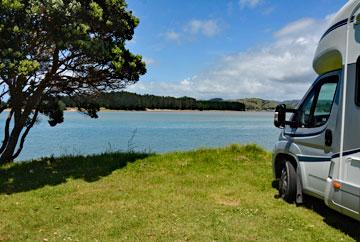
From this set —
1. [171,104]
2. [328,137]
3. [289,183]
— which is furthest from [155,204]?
[171,104]

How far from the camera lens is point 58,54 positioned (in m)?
11.5

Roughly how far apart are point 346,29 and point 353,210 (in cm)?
255

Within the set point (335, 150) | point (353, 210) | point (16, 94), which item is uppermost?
point (16, 94)

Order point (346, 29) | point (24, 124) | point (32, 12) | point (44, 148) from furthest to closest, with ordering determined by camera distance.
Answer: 1. point (44, 148)
2. point (24, 124)
3. point (32, 12)
4. point (346, 29)

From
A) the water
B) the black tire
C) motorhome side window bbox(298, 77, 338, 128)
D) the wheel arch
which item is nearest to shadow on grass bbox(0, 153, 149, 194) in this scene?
the water

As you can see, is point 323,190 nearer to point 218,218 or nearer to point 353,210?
point 353,210

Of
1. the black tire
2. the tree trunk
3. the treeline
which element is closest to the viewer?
the black tire

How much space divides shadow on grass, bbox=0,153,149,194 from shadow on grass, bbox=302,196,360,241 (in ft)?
17.1

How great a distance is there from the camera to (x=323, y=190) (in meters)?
6.56

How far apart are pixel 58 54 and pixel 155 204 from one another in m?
5.87

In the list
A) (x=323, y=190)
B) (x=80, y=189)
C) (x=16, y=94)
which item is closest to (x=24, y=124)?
(x=16, y=94)

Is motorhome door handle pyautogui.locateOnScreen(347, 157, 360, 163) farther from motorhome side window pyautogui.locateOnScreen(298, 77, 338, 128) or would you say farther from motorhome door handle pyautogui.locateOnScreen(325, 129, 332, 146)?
motorhome side window pyautogui.locateOnScreen(298, 77, 338, 128)

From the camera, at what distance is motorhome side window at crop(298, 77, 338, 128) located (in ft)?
22.2

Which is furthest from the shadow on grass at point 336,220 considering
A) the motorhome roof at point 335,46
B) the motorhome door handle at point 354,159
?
the motorhome roof at point 335,46
